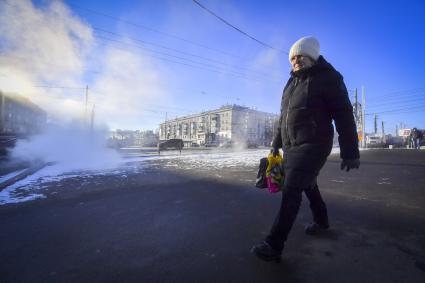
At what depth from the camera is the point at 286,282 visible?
1.53 meters

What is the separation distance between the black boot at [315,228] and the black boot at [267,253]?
705 mm

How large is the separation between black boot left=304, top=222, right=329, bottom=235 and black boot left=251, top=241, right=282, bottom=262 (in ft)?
2.31

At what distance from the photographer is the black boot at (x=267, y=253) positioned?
1.78 m

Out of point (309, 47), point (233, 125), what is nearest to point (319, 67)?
point (309, 47)

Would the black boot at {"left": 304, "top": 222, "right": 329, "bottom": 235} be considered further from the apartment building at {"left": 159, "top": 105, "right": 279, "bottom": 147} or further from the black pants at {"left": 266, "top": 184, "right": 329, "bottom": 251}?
the apartment building at {"left": 159, "top": 105, "right": 279, "bottom": 147}

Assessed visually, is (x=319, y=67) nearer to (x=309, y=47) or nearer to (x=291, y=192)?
(x=309, y=47)

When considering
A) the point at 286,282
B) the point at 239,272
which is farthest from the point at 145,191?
the point at 286,282

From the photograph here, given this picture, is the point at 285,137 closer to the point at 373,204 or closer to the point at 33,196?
the point at 373,204

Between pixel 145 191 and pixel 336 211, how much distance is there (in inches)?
138

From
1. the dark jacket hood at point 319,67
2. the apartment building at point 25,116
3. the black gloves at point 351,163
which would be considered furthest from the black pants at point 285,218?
the apartment building at point 25,116

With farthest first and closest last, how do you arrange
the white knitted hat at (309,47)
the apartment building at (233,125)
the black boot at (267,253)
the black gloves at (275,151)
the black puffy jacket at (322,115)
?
1. the apartment building at (233,125)
2. the black gloves at (275,151)
3. the white knitted hat at (309,47)
4. the black puffy jacket at (322,115)
5. the black boot at (267,253)

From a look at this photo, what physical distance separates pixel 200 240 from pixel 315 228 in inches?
49.2

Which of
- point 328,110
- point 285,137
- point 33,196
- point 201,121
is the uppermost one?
point 201,121

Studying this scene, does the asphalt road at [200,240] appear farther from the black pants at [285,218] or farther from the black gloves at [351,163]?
the black gloves at [351,163]
